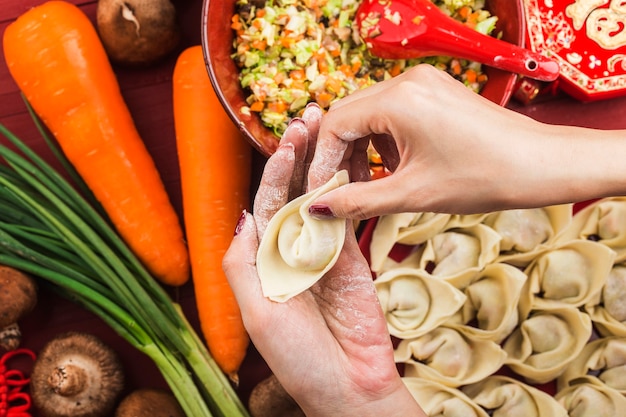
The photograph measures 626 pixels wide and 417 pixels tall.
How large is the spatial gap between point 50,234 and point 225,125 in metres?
0.58

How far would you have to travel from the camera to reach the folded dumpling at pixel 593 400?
5.17 ft

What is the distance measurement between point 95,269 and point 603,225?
1391mm

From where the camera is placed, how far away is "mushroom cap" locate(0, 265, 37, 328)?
1629 millimetres

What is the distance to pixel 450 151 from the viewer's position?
100cm

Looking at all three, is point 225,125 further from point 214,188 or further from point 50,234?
point 50,234

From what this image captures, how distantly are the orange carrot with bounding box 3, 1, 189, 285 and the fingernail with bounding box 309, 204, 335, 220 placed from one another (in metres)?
0.77

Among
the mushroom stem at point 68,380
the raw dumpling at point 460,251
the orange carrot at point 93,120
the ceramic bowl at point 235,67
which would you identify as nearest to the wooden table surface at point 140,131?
the orange carrot at point 93,120

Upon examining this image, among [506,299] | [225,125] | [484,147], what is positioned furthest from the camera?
[225,125]

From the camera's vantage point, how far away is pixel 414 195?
1.02 meters

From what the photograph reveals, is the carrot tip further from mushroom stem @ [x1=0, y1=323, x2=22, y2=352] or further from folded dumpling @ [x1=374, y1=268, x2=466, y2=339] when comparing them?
mushroom stem @ [x1=0, y1=323, x2=22, y2=352]

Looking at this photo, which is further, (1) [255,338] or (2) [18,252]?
(2) [18,252]

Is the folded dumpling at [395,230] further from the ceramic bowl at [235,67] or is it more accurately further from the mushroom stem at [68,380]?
Answer: the mushroom stem at [68,380]

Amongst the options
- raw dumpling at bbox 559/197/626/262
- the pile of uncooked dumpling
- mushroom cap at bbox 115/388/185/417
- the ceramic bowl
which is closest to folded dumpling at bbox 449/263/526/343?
the pile of uncooked dumpling

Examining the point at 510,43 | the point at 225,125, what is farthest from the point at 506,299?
the point at 225,125
